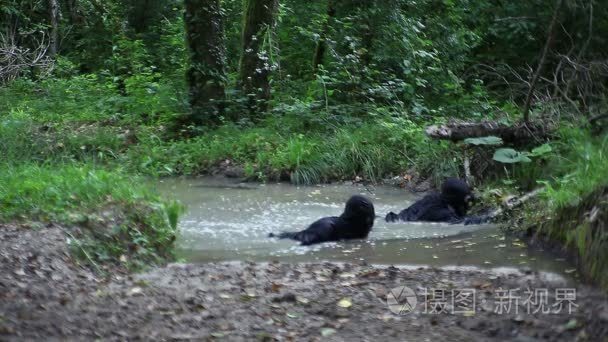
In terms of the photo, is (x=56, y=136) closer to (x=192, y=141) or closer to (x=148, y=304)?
(x=192, y=141)

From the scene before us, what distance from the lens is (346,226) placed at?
9.42 meters

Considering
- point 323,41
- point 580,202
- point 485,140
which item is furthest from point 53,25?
point 580,202

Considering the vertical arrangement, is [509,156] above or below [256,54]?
below

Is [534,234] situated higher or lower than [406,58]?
lower

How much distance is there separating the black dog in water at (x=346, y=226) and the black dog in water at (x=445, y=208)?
91 centimetres

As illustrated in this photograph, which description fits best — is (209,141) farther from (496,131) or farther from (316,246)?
(316,246)

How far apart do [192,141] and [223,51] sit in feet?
8.46

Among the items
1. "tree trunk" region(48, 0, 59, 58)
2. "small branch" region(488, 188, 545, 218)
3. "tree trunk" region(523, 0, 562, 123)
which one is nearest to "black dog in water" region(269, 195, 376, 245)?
"small branch" region(488, 188, 545, 218)

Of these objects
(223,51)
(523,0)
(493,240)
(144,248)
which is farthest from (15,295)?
(523,0)

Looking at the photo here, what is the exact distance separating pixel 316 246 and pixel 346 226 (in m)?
0.52

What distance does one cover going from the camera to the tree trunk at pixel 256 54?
17.2 m

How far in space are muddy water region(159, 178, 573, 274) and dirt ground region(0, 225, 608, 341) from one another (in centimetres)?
108

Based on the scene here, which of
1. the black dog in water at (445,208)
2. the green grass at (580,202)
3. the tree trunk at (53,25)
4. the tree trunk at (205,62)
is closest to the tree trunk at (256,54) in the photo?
the tree trunk at (205,62)

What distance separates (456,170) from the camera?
12.1m
